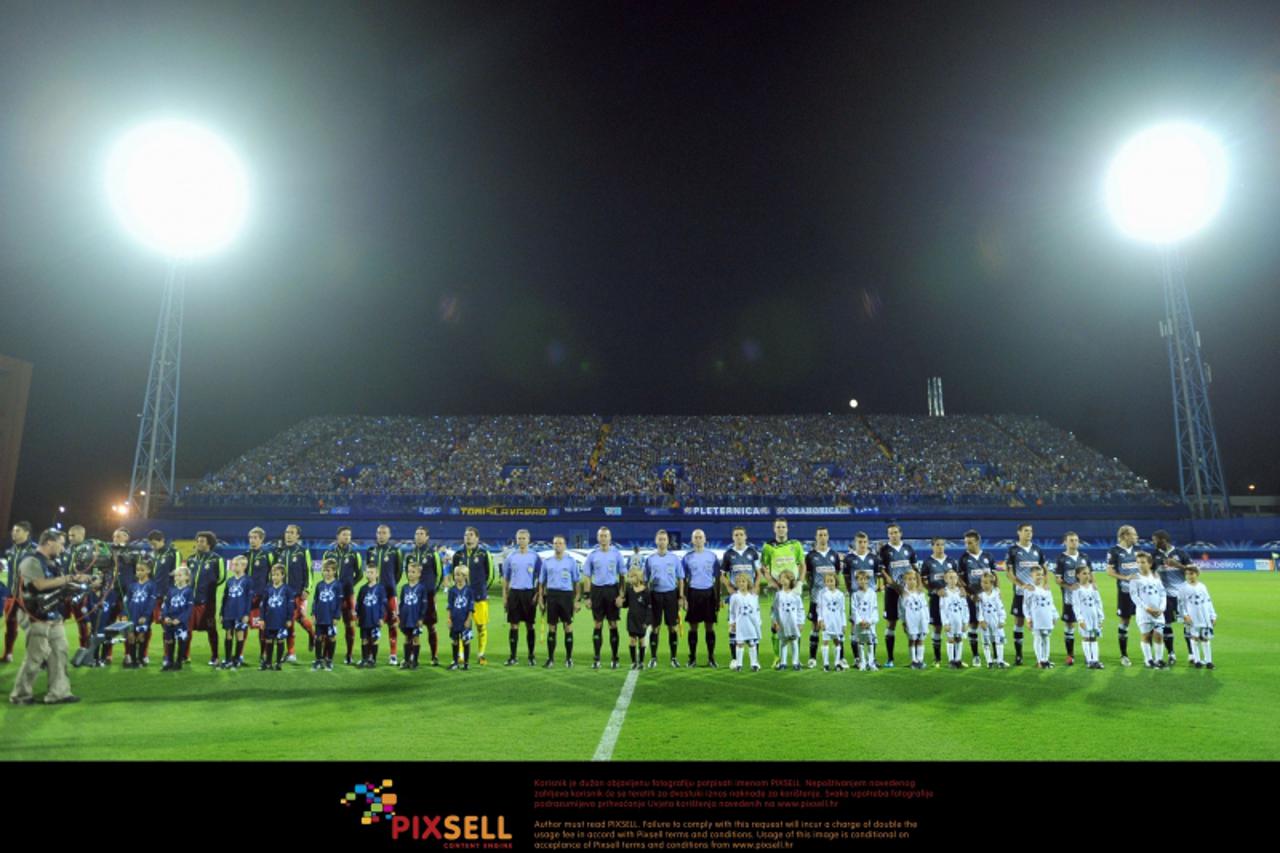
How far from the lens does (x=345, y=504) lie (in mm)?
38188

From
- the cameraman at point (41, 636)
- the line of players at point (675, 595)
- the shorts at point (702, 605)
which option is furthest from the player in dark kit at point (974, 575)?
the cameraman at point (41, 636)

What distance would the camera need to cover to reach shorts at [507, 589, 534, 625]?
10.8 meters

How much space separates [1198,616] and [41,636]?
1595 centimetres

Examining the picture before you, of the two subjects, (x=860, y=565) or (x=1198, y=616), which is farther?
(x=860, y=565)

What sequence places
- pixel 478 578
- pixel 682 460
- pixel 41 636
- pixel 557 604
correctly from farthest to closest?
pixel 682 460 < pixel 478 578 < pixel 557 604 < pixel 41 636

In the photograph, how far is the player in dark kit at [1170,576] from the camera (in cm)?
1047

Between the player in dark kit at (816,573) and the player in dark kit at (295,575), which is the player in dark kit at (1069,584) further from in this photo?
the player in dark kit at (295,575)

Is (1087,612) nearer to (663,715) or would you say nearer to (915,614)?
(915,614)

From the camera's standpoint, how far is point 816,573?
10.8 m

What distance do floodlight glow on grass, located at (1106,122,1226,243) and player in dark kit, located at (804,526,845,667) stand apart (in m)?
27.8

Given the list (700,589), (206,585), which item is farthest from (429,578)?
(700,589)

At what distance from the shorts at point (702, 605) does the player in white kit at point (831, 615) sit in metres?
1.65

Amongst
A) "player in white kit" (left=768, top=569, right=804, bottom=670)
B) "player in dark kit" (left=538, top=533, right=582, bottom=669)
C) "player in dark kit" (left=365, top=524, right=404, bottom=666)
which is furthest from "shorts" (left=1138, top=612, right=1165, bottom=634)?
"player in dark kit" (left=365, top=524, right=404, bottom=666)
